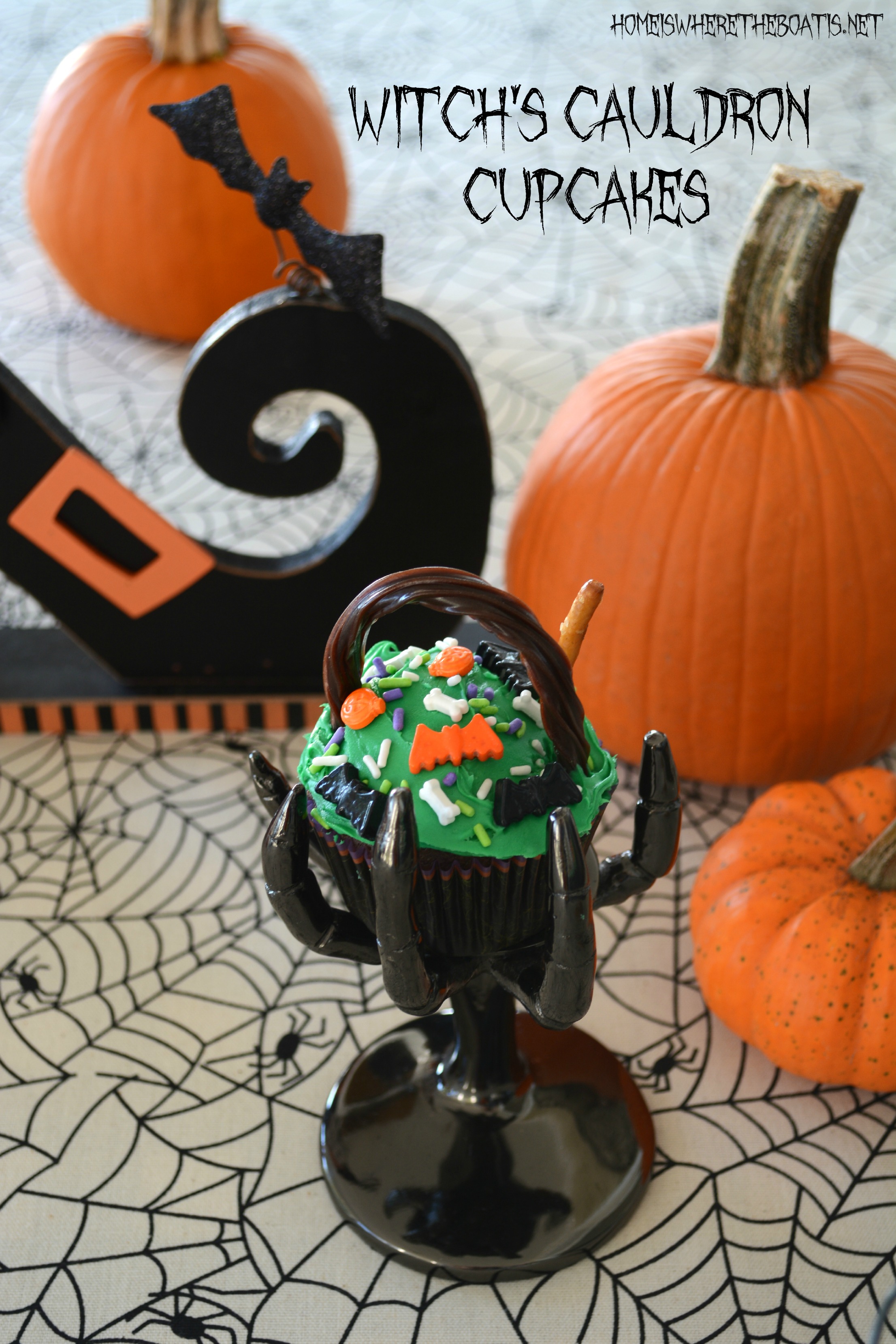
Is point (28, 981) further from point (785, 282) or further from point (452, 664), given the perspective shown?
point (785, 282)

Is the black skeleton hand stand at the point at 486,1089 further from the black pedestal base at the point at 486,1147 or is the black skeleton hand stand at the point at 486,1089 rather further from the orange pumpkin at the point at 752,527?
the orange pumpkin at the point at 752,527

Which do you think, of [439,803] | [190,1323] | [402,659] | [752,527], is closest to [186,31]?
[752,527]

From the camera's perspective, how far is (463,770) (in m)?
0.66

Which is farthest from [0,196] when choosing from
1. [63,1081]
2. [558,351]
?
[63,1081]

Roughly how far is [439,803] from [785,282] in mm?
608

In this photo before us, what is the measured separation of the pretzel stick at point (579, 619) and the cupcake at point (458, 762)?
0.10 feet

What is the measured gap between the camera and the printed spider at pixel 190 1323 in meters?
0.77

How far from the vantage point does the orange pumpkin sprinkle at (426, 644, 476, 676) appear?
686mm

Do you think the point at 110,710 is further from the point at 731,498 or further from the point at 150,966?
the point at 731,498

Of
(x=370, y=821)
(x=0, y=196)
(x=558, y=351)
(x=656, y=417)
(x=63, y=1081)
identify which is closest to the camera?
(x=370, y=821)

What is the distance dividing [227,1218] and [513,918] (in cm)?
32

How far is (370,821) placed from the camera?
64 centimetres

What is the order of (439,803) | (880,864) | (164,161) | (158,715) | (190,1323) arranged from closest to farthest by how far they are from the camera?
(439,803), (190,1323), (880,864), (158,715), (164,161)

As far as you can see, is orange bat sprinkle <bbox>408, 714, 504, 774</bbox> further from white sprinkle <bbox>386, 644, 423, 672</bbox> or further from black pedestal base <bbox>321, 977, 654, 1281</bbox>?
black pedestal base <bbox>321, 977, 654, 1281</bbox>
